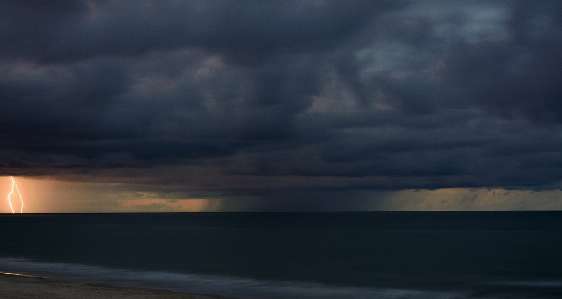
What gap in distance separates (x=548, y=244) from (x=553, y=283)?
5087cm

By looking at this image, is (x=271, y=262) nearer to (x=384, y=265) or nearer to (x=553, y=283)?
(x=384, y=265)

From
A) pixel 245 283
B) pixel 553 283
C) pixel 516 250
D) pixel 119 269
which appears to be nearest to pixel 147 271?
pixel 119 269

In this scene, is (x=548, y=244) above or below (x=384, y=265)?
above

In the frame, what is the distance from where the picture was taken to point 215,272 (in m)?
53.7

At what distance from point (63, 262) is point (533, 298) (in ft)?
165

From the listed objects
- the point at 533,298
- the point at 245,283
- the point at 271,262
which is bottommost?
the point at 533,298

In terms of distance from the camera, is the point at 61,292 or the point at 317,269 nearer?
the point at 61,292

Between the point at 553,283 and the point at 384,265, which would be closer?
the point at 553,283

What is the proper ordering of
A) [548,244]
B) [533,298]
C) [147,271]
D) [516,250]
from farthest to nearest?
[548,244] → [516,250] → [147,271] → [533,298]

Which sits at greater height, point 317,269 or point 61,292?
point 317,269

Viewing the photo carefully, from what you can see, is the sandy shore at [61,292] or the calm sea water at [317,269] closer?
the sandy shore at [61,292]

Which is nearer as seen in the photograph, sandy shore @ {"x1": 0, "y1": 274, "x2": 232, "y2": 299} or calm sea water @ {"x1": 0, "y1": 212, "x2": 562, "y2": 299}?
sandy shore @ {"x1": 0, "y1": 274, "x2": 232, "y2": 299}

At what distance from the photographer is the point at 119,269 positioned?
55.6 metres

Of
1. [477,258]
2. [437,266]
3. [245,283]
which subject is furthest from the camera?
[477,258]
